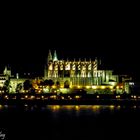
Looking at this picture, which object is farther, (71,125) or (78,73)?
(78,73)

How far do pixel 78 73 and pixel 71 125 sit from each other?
3826 cm

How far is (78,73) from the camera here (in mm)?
71312

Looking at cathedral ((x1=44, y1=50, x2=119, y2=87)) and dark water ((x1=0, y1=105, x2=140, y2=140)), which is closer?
dark water ((x1=0, y1=105, x2=140, y2=140))

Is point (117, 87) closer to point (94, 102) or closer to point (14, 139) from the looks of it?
point (94, 102)

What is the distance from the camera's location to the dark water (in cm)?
2784

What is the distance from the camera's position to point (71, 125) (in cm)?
3322

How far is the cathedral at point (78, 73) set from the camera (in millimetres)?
69750

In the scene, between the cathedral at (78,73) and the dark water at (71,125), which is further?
the cathedral at (78,73)

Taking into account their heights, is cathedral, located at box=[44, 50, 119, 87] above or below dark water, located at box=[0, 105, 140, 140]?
above

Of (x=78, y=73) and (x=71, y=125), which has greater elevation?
(x=78, y=73)

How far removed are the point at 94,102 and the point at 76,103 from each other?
Answer: 2.21m

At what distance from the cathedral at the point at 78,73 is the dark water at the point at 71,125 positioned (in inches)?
1059

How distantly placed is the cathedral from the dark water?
26891 millimetres

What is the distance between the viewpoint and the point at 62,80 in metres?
70.4
